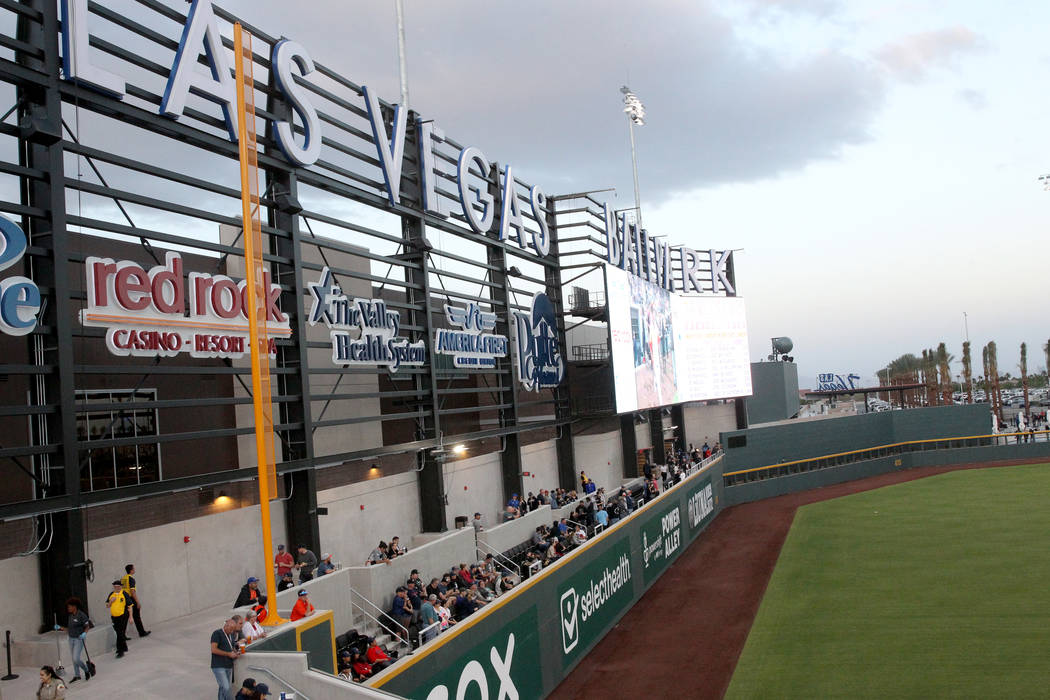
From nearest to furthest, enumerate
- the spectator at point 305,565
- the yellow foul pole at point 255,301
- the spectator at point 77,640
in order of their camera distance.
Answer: the yellow foul pole at point 255,301, the spectator at point 77,640, the spectator at point 305,565

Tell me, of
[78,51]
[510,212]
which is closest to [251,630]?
[78,51]

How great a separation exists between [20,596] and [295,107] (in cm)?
1040

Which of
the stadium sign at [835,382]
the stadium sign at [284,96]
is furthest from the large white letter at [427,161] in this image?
the stadium sign at [835,382]

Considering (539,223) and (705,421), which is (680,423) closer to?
(705,421)

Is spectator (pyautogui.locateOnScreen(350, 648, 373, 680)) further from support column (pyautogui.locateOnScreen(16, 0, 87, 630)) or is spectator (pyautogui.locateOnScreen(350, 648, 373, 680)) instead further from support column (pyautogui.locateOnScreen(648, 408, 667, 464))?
support column (pyautogui.locateOnScreen(648, 408, 667, 464))

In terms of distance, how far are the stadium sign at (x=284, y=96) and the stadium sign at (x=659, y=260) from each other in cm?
917

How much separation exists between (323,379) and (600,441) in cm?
1832

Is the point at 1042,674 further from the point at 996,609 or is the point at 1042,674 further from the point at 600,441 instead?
the point at 600,441

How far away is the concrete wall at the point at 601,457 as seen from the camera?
3341cm

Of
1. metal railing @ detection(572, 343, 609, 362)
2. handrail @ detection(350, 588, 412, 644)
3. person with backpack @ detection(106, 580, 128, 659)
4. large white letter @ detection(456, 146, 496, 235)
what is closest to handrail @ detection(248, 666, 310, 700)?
person with backpack @ detection(106, 580, 128, 659)

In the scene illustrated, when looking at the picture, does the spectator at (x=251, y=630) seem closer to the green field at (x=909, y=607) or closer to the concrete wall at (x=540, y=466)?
the green field at (x=909, y=607)

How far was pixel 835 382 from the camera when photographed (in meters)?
68.9

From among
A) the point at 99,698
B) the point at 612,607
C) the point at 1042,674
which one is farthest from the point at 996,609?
the point at 99,698

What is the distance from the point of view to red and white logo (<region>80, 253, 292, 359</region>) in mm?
12273
